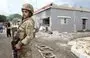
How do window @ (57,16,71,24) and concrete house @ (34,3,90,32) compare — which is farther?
window @ (57,16,71,24)

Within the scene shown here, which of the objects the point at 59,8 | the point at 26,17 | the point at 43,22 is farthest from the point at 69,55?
the point at 43,22

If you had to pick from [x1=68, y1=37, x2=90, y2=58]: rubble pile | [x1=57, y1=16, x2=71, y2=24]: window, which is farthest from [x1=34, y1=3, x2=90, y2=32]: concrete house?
[x1=68, y1=37, x2=90, y2=58]: rubble pile

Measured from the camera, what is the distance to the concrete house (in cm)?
2414

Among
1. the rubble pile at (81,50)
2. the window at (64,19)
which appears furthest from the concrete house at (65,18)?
the rubble pile at (81,50)

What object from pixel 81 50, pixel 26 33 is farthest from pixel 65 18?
pixel 26 33

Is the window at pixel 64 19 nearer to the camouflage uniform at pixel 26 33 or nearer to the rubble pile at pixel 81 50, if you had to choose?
the rubble pile at pixel 81 50

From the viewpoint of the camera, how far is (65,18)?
25312mm

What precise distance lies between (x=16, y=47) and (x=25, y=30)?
1.18ft

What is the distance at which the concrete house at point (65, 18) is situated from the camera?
2414 cm

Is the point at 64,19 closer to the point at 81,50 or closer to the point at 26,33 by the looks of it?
the point at 81,50

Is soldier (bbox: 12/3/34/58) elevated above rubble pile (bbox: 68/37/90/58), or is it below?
above

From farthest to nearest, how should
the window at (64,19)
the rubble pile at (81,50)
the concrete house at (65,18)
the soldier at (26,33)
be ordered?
the window at (64,19)
the concrete house at (65,18)
the rubble pile at (81,50)
the soldier at (26,33)

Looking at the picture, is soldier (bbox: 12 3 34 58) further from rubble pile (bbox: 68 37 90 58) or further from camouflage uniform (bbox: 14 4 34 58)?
rubble pile (bbox: 68 37 90 58)

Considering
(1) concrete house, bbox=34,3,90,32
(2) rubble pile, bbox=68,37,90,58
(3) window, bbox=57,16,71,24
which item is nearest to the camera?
(2) rubble pile, bbox=68,37,90,58
